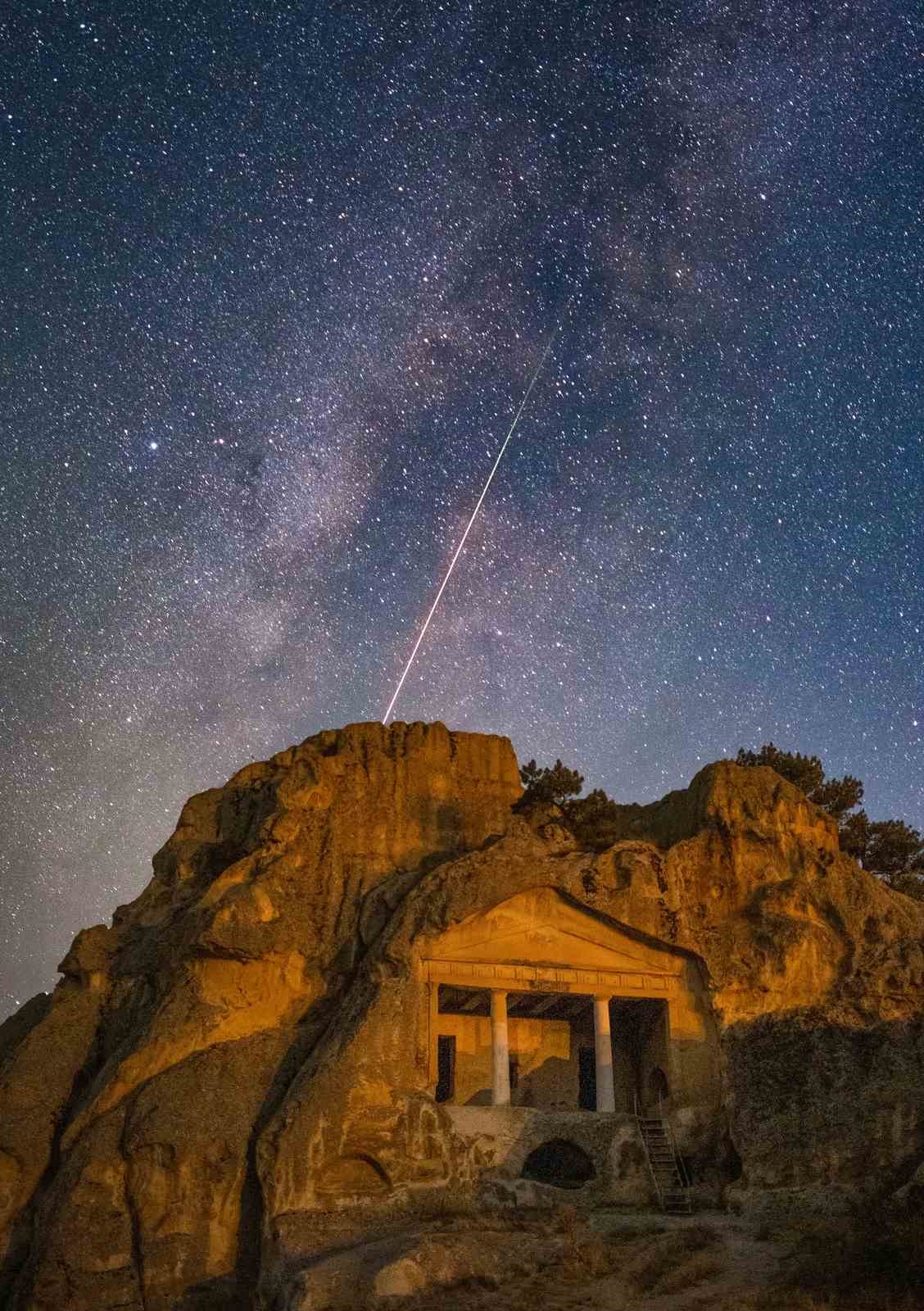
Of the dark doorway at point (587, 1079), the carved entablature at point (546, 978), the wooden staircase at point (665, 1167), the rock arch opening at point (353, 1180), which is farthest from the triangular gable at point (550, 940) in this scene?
the rock arch opening at point (353, 1180)

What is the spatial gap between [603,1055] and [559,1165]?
3290 mm

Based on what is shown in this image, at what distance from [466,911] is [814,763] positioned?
20.0 m

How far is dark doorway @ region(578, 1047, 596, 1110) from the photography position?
37.1 m

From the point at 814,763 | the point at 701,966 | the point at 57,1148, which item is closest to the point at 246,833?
the point at 57,1148

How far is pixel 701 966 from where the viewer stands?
1320 inches

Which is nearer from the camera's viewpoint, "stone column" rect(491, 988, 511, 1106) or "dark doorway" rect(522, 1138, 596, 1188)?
"dark doorway" rect(522, 1138, 596, 1188)

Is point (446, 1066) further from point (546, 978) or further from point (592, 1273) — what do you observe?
point (592, 1273)

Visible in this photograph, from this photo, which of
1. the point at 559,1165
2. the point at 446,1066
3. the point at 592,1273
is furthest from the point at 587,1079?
the point at 592,1273

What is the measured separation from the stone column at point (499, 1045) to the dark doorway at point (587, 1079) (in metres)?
5.38

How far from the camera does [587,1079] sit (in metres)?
37.5

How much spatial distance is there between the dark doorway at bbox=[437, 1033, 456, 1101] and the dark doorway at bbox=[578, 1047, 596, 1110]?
4150 millimetres

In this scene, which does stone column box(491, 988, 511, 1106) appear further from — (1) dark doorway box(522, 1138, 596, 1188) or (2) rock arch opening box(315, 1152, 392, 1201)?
Result: (2) rock arch opening box(315, 1152, 392, 1201)

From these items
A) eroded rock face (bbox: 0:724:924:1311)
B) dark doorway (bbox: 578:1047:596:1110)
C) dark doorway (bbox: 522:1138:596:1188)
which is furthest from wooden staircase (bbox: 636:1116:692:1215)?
dark doorway (bbox: 578:1047:596:1110)

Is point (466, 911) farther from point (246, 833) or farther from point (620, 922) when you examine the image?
point (246, 833)
